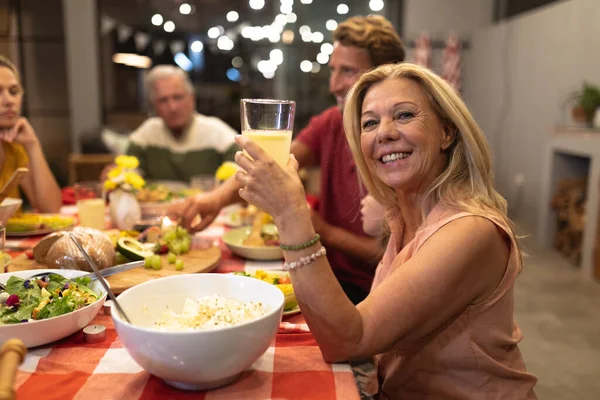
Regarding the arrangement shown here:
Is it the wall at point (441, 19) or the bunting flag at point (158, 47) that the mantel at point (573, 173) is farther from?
the bunting flag at point (158, 47)

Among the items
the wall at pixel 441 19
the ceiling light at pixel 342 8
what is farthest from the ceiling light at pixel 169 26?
the wall at pixel 441 19

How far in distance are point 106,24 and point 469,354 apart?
634 centimetres

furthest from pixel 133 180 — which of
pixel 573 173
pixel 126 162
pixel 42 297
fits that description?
pixel 573 173

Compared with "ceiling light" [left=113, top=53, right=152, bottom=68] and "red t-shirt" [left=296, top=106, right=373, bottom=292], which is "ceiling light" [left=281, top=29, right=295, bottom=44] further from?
"red t-shirt" [left=296, top=106, right=373, bottom=292]

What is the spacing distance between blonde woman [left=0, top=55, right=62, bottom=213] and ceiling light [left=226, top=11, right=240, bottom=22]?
4.98m

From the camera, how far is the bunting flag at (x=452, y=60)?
22.0 ft

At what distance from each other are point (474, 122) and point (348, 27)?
0.97m

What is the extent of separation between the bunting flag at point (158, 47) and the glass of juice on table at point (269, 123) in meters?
5.98

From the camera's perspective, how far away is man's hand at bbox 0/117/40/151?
201 cm

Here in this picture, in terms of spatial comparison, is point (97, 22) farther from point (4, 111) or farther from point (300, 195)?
point (300, 195)

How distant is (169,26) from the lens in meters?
6.55

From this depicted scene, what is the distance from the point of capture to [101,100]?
637cm

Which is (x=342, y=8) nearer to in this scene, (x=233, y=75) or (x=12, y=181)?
(x=233, y=75)

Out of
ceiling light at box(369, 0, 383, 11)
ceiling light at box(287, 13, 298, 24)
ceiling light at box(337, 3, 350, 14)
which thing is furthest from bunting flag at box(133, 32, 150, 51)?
ceiling light at box(369, 0, 383, 11)
